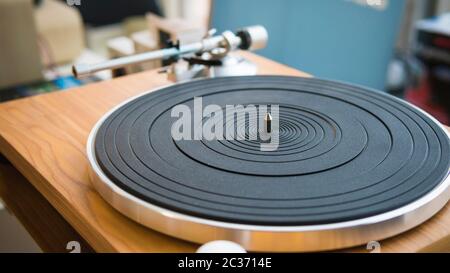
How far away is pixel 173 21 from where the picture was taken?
40.4 inches

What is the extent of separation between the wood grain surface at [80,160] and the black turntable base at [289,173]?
0.05 feet

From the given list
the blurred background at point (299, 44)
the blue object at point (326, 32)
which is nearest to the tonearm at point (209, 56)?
the blurred background at point (299, 44)

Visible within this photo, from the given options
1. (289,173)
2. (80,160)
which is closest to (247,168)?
(289,173)

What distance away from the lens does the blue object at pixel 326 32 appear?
1.12m

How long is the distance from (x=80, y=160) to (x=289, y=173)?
0.81 ft

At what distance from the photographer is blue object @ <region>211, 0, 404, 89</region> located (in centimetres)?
112

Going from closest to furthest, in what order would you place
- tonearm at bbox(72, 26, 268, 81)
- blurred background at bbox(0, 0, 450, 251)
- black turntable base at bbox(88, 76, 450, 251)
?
black turntable base at bbox(88, 76, 450, 251)
tonearm at bbox(72, 26, 268, 81)
blurred background at bbox(0, 0, 450, 251)

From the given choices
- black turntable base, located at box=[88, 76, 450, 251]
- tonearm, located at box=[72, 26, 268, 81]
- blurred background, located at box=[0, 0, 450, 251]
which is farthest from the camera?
blurred background, located at box=[0, 0, 450, 251]

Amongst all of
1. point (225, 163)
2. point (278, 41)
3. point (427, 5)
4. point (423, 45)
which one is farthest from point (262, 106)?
point (427, 5)

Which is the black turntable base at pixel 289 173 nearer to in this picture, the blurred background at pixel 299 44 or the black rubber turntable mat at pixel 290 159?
the black rubber turntable mat at pixel 290 159

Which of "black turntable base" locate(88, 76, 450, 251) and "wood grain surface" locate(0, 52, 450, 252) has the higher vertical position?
"black turntable base" locate(88, 76, 450, 251)

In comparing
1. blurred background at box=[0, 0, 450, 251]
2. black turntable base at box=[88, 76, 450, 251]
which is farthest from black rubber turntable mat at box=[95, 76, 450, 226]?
blurred background at box=[0, 0, 450, 251]

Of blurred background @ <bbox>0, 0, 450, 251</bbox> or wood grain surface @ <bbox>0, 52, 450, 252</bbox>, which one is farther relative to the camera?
blurred background @ <bbox>0, 0, 450, 251</bbox>

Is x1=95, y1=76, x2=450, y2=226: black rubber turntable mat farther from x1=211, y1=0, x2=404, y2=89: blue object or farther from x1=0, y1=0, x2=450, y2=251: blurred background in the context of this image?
x1=211, y1=0, x2=404, y2=89: blue object
